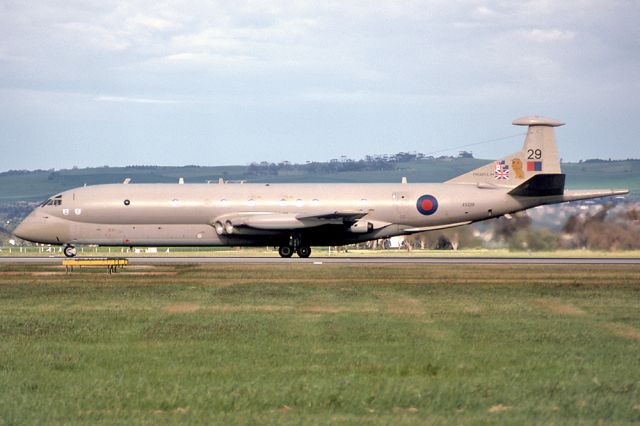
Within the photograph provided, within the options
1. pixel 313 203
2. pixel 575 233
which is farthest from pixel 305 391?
pixel 575 233

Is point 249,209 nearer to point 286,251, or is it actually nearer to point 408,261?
point 286,251

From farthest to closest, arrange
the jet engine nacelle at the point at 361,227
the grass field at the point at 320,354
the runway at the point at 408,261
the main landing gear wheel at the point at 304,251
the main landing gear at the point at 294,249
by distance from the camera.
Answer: the main landing gear wheel at the point at 304,251 → the main landing gear at the point at 294,249 → the jet engine nacelle at the point at 361,227 → the runway at the point at 408,261 → the grass field at the point at 320,354

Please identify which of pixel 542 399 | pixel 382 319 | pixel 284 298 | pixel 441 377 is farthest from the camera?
pixel 284 298

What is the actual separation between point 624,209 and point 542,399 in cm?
4966

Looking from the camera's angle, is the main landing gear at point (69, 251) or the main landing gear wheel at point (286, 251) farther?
the main landing gear at point (69, 251)

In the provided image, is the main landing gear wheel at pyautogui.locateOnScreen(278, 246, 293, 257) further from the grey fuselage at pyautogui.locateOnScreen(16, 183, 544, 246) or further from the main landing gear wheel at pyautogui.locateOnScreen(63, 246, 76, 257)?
the main landing gear wheel at pyautogui.locateOnScreen(63, 246, 76, 257)

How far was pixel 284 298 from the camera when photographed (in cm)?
2875

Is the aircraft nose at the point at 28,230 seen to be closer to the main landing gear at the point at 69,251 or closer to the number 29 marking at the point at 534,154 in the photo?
the main landing gear at the point at 69,251

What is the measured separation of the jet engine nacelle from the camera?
55406 millimetres

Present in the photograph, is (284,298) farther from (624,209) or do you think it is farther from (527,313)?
(624,209)

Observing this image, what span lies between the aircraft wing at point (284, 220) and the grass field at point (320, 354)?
69.7 ft

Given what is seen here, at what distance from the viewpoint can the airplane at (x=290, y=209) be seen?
5553 centimetres

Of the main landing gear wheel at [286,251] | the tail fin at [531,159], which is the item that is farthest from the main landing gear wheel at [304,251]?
the tail fin at [531,159]

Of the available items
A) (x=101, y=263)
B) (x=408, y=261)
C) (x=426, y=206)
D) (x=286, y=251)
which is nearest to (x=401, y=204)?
(x=426, y=206)
